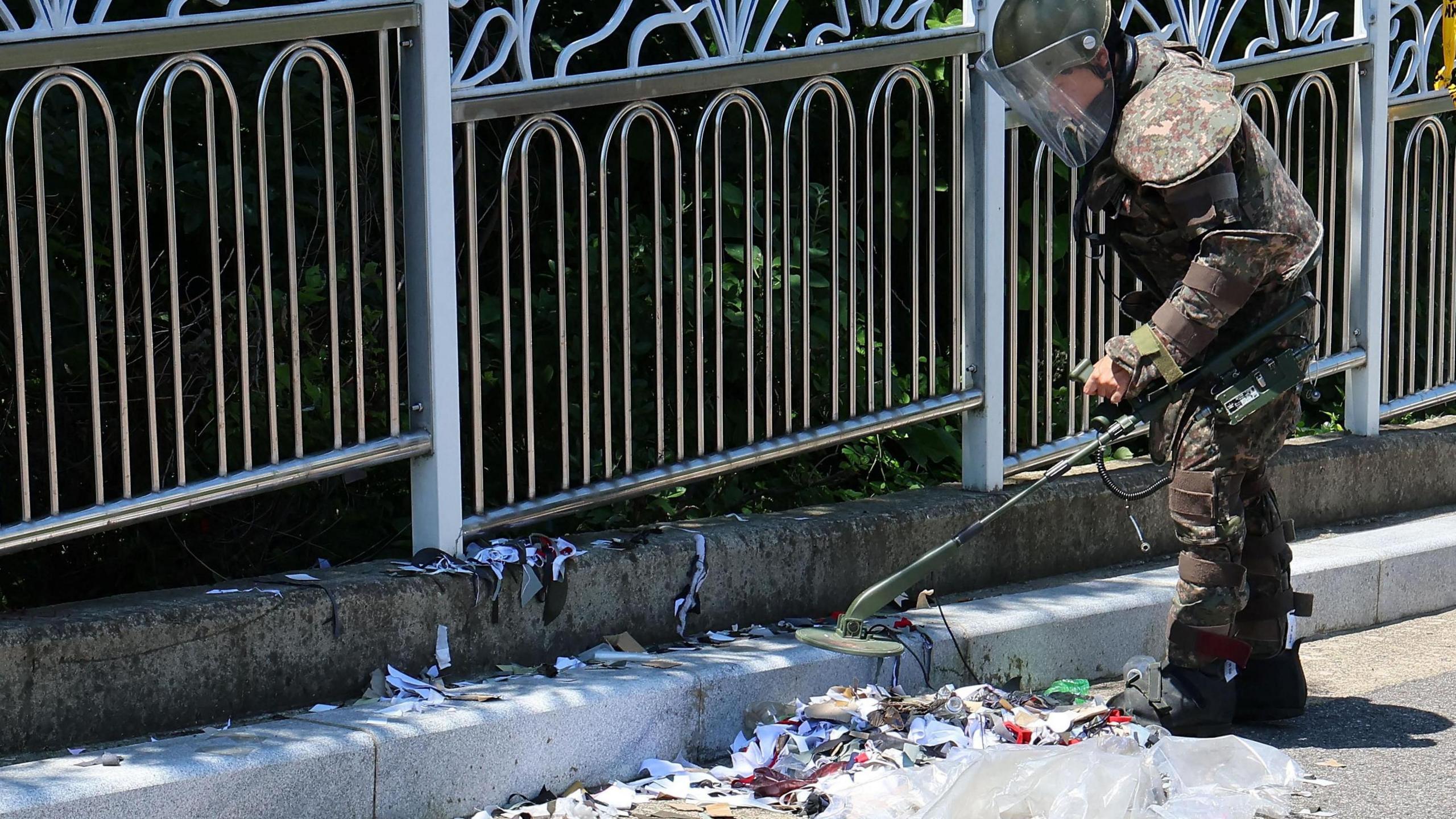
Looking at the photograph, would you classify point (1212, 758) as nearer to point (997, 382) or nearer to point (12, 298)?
point (997, 382)

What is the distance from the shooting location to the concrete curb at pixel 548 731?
321cm

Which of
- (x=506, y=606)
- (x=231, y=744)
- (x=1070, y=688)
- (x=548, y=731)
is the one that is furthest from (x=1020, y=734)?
(x=231, y=744)

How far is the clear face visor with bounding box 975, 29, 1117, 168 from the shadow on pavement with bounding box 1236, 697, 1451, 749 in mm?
1496

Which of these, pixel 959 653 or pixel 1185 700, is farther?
pixel 959 653

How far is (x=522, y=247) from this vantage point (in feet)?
14.1

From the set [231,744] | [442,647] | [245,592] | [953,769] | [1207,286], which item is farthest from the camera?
[442,647]

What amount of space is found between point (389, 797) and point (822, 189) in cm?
240

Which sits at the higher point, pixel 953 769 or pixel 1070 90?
pixel 1070 90

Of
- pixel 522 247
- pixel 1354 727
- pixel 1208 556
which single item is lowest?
pixel 1354 727

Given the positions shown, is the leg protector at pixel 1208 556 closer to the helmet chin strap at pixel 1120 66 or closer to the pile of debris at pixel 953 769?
the pile of debris at pixel 953 769

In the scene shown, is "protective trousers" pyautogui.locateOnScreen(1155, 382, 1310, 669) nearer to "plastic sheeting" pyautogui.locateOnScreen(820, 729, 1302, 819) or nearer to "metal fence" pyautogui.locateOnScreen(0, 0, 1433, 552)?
"plastic sheeting" pyautogui.locateOnScreen(820, 729, 1302, 819)

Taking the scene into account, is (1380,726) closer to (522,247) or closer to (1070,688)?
(1070,688)

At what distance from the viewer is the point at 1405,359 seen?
6.42 metres

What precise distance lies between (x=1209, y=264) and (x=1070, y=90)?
52 centimetres
